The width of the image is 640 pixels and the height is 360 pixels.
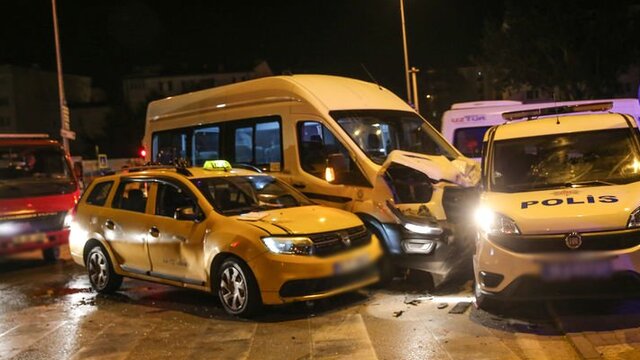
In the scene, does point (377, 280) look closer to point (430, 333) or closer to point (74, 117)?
point (430, 333)

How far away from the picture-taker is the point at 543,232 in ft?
18.4

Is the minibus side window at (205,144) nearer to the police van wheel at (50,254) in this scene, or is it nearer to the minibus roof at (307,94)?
the minibus roof at (307,94)

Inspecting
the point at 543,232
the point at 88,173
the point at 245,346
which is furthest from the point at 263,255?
the point at 88,173

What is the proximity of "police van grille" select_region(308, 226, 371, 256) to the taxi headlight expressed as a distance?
3.9 inches

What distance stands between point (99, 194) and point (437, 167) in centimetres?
449

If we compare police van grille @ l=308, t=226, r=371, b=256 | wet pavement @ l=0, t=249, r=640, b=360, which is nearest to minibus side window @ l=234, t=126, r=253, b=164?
wet pavement @ l=0, t=249, r=640, b=360

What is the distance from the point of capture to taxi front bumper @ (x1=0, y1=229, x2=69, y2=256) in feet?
34.1

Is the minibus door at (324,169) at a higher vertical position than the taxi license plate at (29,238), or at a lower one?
higher

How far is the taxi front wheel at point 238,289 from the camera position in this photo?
6.42 m

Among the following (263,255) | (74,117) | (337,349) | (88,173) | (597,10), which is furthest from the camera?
(74,117)

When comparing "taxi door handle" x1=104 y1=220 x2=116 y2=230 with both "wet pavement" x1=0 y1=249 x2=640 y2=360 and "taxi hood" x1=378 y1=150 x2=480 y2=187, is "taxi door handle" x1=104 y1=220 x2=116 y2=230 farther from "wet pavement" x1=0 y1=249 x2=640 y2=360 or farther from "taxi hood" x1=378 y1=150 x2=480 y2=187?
"taxi hood" x1=378 y1=150 x2=480 y2=187


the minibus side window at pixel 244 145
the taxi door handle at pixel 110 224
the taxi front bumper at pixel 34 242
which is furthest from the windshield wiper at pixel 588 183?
the taxi front bumper at pixel 34 242

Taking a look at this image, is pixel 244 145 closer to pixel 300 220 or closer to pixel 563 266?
pixel 300 220

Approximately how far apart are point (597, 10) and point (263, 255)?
3175 centimetres
